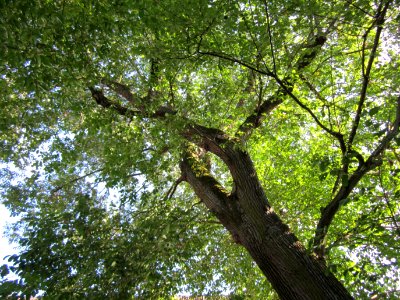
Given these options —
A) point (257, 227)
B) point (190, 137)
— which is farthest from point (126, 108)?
point (257, 227)

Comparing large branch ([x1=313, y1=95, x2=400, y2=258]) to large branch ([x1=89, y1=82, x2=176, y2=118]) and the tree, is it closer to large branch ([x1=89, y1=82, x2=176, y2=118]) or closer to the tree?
the tree

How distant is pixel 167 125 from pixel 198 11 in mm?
1907

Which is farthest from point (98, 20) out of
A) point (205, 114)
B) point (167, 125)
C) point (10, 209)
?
point (10, 209)

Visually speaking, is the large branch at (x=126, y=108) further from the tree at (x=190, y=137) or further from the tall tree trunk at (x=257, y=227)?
the tall tree trunk at (x=257, y=227)

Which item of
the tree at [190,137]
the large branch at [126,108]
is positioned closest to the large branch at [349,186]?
the tree at [190,137]

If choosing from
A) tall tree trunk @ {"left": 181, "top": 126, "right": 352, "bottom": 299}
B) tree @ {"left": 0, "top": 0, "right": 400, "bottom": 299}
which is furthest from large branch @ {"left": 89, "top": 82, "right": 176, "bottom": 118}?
tall tree trunk @ {"left": 181, "top": 126, "right": 352, "bottom": 299}

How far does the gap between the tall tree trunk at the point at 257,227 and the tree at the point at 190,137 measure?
0.02 m

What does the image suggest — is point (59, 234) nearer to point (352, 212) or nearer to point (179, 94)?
point (179, 94)

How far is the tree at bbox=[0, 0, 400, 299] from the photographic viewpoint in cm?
379

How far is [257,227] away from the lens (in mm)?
4828

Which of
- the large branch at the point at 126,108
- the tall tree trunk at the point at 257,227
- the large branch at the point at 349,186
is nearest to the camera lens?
the large branch at the point at 349,186

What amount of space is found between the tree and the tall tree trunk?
2 cm

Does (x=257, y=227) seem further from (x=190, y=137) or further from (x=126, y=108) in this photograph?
(x=126, y=108)

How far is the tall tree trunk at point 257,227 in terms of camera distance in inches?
159
